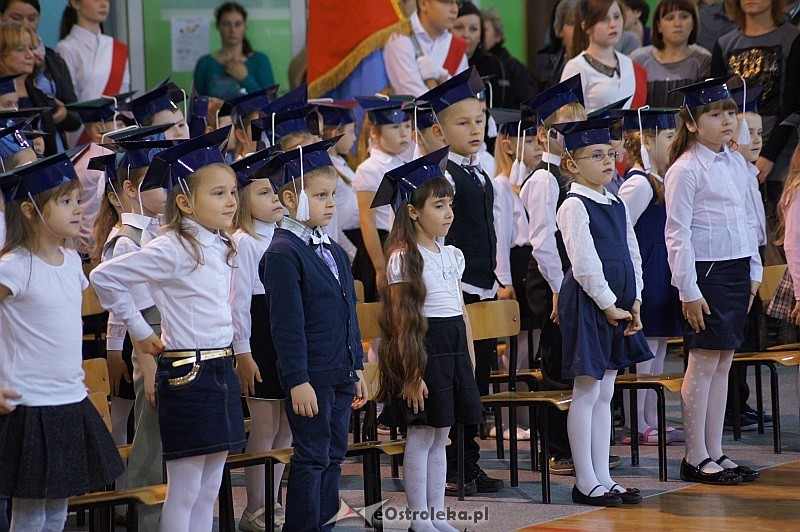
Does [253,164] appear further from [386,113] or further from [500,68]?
[500,68]

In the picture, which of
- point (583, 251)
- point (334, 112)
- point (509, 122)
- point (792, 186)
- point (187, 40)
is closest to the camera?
point (583, 251)

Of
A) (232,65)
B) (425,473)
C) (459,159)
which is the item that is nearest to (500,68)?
(232,65)

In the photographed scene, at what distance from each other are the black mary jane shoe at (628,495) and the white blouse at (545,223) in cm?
90

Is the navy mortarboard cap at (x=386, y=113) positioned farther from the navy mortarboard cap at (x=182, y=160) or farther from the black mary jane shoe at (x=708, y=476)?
the navy mortarboard cap at (x=182, y=160)

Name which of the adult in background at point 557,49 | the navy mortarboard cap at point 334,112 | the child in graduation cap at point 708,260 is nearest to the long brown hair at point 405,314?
the child in graduation cap at point 708,260

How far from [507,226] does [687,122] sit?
1097 millimetres

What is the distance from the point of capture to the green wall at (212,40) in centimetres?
868

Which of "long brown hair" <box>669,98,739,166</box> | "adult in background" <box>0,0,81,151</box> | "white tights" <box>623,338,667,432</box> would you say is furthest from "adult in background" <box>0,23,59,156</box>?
"white tights" <box>623,338,667,432</box>

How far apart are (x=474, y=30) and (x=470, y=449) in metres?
4.00

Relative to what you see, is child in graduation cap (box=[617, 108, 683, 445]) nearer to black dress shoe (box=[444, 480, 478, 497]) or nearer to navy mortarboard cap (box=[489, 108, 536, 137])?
navy mortarboard cap (box=[489, 108, 536, 137])

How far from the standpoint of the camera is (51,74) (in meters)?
6.75

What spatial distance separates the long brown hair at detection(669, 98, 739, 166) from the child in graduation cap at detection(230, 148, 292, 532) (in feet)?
5.66

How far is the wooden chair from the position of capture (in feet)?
16.9

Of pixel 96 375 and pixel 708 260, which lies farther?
pixel 708 260
